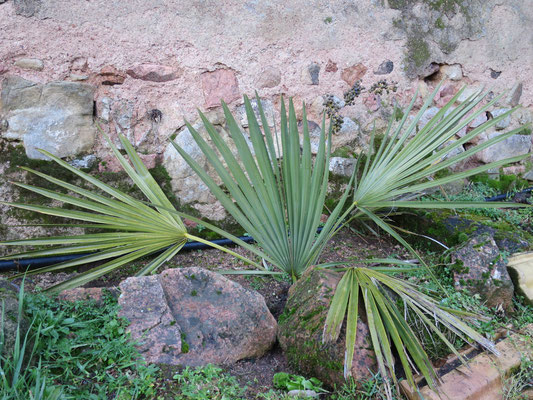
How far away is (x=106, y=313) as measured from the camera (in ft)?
5.79

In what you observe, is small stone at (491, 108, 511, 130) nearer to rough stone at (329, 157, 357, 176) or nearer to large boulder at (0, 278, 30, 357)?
rough stone at (329, 157, 357, 176)

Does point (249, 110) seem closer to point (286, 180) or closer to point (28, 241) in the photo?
point (286, 180)

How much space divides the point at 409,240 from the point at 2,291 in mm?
2240

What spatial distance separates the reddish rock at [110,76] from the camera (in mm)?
2580

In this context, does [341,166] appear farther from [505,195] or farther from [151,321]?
[151,321]

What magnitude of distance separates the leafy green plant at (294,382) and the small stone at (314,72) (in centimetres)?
201

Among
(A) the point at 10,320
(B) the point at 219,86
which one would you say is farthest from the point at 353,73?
(A) the point at 10,320

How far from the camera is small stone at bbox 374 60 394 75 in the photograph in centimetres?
316

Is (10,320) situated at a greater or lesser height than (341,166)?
lesser

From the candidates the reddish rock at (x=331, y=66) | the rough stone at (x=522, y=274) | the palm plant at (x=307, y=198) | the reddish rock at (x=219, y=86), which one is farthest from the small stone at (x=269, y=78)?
the rough stone at (x=522, y=274)

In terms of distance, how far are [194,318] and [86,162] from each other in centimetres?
128

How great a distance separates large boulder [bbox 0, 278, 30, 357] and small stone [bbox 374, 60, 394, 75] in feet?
8.63

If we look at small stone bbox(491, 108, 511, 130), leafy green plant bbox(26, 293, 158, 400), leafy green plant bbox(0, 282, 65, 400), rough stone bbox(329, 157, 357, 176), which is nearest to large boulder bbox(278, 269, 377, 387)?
leafy green plant bbox(26, 293, 158, 400)

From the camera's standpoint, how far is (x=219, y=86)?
2803mm
